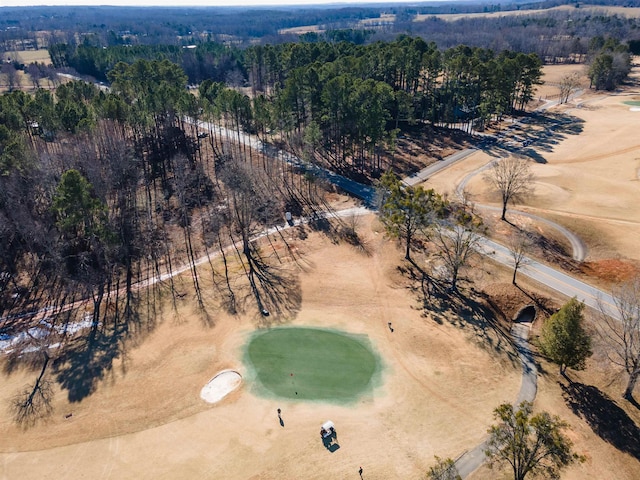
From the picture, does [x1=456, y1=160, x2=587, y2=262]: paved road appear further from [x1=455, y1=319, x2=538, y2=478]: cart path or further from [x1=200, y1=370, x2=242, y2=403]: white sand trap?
[x1=200, y1=370, x2=242, y2=403]: white sand trap

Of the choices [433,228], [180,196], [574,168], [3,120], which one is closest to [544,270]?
[433,228]

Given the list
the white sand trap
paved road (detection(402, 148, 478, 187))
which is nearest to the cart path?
the white sand trap

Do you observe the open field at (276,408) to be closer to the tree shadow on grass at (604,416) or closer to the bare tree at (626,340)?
the tree shadow on grass at (604,416)

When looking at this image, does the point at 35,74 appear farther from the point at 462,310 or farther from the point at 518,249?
the point at 518,249

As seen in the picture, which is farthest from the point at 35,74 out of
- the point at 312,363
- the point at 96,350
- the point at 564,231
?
the point at 564,231

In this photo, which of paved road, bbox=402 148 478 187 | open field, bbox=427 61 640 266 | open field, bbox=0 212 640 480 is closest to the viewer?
open field, bbox=0 212 640 480

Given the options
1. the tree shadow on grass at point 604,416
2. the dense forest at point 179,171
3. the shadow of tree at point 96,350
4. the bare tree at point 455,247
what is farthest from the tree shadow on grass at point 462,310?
the shadow of tree at point 96,350

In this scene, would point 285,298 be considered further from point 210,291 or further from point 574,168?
point 574,168
